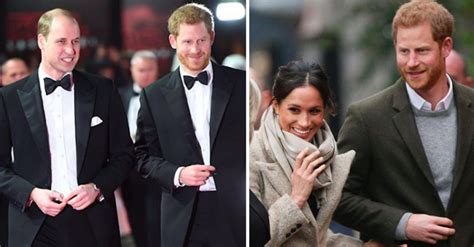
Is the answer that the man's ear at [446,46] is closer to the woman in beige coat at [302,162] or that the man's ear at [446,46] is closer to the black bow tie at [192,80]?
the woman in beige coat at [302,162]

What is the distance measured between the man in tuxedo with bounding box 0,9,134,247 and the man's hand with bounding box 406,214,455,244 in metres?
1.29

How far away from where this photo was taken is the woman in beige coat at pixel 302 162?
3.40m

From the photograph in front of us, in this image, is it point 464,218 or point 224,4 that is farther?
point 224,4

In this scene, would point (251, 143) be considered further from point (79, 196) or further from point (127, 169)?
point (79, 196)

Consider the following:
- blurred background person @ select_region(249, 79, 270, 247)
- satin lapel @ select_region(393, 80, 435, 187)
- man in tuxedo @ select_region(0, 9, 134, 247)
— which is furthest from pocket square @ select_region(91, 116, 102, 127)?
satin lapel @ select_region(393, 80, 435, 187)

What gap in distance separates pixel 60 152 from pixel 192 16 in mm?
861

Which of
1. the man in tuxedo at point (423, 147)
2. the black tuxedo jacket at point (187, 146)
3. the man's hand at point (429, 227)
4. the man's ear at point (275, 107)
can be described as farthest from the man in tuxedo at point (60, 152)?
the man's hand at point (429, 227)

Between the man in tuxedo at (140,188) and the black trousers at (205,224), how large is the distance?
18 cm

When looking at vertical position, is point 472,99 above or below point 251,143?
above

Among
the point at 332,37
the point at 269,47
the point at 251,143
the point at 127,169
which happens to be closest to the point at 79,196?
the point at 127,169

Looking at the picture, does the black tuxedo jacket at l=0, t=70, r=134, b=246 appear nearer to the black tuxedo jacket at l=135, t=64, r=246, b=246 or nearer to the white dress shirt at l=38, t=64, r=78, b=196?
the white dress shirt at l=38, t=64, r=78, b=196

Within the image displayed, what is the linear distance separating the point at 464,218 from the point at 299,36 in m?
1.08

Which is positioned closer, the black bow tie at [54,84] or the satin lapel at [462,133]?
the satin lapel at [462,133]

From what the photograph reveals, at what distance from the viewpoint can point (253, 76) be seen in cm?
355
